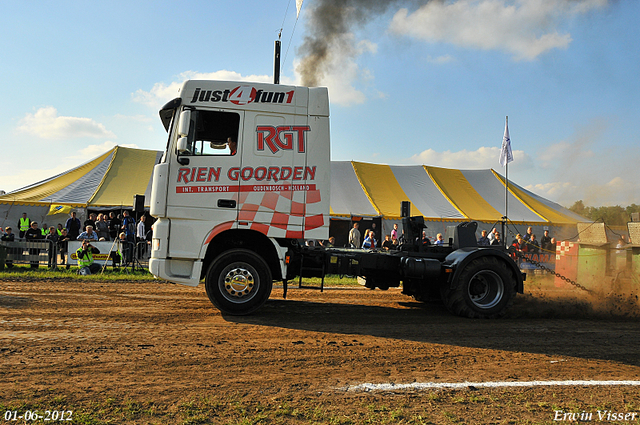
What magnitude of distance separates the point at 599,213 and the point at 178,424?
38.9ft

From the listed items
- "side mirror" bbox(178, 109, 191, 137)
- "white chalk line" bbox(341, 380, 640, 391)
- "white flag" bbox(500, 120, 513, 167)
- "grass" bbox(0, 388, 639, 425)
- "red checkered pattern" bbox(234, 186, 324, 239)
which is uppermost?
"white flag" bbox(500, 120, 513, 167)

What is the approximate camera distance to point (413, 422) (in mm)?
3330

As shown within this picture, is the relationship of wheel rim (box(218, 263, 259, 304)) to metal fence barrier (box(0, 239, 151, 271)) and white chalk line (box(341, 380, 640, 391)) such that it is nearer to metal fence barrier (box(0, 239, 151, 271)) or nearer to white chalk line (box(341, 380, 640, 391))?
white chalk line (box(341, 380, 640, 391))

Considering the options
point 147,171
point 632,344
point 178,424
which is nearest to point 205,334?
point 178,424

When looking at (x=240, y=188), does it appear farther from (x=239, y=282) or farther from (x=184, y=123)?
(x=239, y=282)

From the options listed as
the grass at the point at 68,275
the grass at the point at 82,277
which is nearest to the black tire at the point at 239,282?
the grass at the point at 82,277

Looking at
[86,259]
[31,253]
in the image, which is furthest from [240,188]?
[31,253]

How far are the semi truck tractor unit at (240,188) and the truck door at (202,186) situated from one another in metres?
0.02

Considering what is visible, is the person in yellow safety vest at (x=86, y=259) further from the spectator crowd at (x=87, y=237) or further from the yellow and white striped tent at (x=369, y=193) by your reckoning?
the yellow and white striped tent at (x=369, y=193)

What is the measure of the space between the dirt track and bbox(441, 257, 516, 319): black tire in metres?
0.27

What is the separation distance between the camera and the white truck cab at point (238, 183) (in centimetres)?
668

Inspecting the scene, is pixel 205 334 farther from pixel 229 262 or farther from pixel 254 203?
pixel 254 203

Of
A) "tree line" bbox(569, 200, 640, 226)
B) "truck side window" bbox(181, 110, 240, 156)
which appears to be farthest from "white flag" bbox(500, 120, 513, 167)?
"truck side window" bbox(181, 110, 240, 156)

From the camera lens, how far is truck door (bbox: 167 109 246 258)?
21.9 feet
